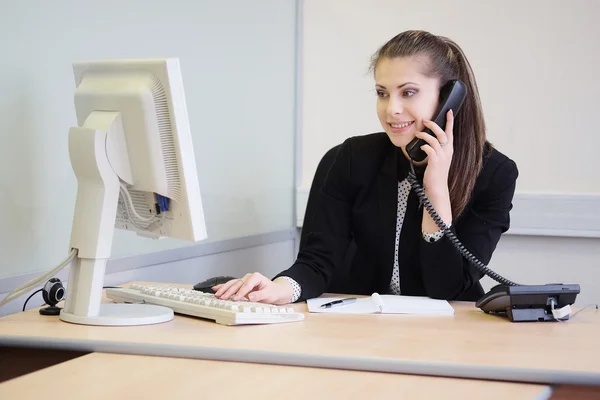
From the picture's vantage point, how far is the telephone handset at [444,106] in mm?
1898

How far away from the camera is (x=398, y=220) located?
2.08 m

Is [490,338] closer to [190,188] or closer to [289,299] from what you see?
[289,299]

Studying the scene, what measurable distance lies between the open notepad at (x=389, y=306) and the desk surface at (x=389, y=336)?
4 centimetres

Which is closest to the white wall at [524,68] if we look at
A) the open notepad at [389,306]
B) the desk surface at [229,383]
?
the open notepad at [389,306]

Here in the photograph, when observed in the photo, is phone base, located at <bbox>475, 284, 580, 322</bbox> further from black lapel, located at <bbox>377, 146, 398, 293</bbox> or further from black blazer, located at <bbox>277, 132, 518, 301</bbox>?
black lapel, located at <bbox>377, 146, 398, 293</bbox>

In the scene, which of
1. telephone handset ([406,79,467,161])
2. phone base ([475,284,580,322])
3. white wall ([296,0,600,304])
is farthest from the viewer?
white wall ([296,0,600,304])

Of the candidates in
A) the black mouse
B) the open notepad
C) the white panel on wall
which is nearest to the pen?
the open notepad

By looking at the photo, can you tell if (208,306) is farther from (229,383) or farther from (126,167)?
(229,383)

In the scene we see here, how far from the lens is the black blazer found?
6.41ft

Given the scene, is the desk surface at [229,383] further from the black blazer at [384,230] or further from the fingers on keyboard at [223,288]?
the black blazer at [384,230]

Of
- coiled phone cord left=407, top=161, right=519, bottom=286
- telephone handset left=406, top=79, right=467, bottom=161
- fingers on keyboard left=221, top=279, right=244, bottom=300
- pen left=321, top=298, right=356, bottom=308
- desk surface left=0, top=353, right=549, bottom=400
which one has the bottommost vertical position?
pen left=321, top=298, right=356, bottom=308

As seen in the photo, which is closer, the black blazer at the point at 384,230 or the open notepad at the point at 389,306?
the open notepad at the point at 389,306

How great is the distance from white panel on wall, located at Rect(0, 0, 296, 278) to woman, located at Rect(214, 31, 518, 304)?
48cm

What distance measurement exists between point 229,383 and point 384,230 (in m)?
1.00
